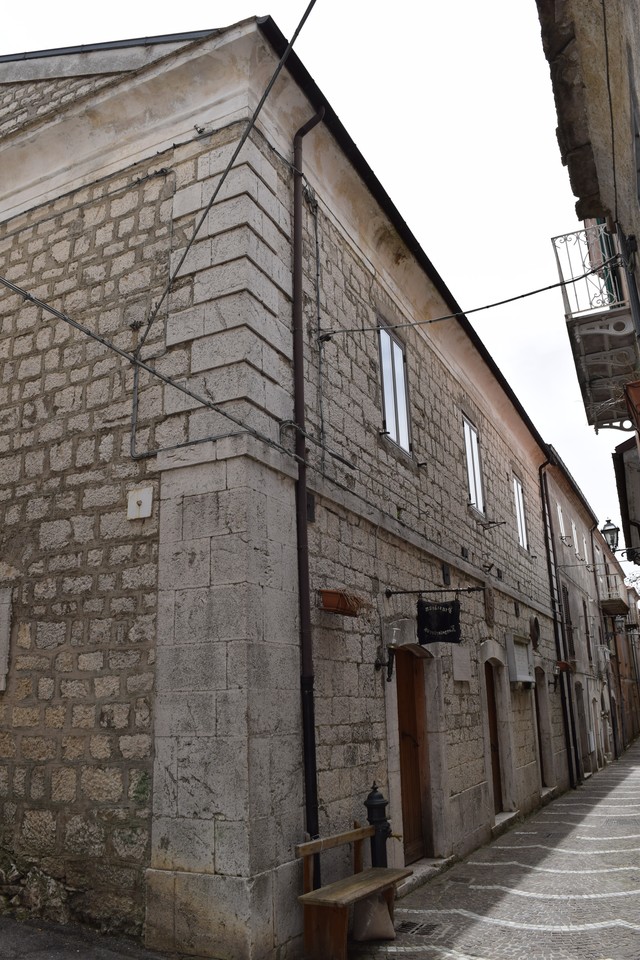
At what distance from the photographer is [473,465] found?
10.6 m

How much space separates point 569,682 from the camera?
50.3ft

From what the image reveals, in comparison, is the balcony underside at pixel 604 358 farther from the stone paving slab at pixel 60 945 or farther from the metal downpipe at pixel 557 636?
the metal downpipe at pixel 557 636

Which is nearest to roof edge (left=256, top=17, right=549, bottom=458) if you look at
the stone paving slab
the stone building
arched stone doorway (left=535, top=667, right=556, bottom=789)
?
the stone building

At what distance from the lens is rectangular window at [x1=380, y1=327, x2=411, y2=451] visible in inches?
299

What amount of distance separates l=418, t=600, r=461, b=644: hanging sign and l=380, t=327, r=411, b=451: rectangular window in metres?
1.71

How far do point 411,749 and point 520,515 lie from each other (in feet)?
22.6

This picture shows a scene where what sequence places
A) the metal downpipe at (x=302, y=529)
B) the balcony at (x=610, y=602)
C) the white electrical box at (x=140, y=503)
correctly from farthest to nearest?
the balcony at (x=610, y=602) < the white electrical box at (x=140, y=503) < the metal downpipe at (x=302, y=529)

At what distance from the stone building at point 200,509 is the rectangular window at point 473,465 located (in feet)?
8.33

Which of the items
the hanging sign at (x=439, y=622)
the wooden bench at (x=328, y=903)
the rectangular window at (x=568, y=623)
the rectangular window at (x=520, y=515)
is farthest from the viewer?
the rectangular window at (x=568, y=623)

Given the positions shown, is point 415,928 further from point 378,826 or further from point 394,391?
point 394,391

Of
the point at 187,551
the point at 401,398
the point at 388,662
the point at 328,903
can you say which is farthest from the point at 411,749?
the point at 187,551

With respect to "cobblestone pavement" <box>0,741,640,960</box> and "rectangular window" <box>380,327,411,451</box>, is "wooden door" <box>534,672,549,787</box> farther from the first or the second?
"rectangular window" <box>380,327,411,451</box>

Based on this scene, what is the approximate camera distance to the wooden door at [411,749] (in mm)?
6969

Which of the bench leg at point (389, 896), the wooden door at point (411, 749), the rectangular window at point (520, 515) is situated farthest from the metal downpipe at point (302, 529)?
the rectangular window at point (520, 515)
